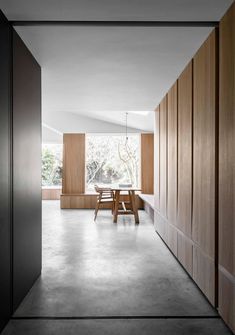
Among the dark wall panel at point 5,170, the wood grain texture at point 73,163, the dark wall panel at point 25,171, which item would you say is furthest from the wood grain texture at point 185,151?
the wood grain texture at point 73,163

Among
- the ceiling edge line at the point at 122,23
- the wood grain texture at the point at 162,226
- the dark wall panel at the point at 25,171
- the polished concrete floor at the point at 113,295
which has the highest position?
the ceiling edge line at the point at 122,23

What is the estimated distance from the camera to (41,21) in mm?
2635

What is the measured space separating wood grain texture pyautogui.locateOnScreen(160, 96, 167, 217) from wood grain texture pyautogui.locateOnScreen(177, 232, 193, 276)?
3.53 feet

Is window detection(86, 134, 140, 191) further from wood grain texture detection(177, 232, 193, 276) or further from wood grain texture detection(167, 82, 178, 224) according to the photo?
wood grain texture detection(177, 232, 193, 276)

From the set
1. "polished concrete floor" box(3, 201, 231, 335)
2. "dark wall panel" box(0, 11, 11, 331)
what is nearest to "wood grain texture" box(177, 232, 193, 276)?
"polished concrete floor" box(3, 201, 231, 335)

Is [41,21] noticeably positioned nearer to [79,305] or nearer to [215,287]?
[79,305]

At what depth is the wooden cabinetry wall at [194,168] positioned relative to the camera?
2762 mm

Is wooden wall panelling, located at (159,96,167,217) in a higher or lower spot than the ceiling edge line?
lower

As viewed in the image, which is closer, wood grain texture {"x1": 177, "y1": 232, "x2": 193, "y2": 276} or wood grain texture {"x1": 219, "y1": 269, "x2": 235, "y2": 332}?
wood grain texture {"x1": 219, "y1": 269, "x2": 235, "y2": 332}

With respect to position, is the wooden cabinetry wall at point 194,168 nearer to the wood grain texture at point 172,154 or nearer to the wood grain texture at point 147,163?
the wood grain texture at point 172,154

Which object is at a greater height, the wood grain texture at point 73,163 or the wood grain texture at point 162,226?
the wood grain texture at point 73,163

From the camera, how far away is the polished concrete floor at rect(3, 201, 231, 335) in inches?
96.1

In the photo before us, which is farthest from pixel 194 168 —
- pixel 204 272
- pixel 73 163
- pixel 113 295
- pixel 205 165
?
pixel 73 163

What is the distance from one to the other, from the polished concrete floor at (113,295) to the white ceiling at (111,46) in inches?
94.8
